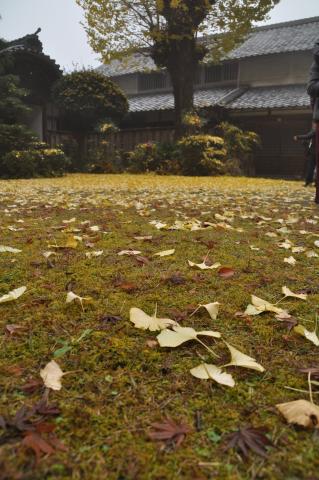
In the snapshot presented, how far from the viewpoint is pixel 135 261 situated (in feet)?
6.64

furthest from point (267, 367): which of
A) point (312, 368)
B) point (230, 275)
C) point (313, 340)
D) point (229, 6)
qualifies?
point (229, 6)

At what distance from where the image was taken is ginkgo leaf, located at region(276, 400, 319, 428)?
80cm

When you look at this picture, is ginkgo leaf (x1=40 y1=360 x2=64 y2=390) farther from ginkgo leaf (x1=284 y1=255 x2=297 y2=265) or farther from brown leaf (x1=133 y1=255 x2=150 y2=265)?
ginkgo leaf (x1=284 y1=255 x2=297 y2=265)

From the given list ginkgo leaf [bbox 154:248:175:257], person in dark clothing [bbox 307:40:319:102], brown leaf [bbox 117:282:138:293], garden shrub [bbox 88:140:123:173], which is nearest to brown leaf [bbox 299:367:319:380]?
brown leaf [bbox 117:282:138:293]

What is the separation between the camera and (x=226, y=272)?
185 centimetres

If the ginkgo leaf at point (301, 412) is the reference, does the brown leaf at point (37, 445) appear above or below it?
above

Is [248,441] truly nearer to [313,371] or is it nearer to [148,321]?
[313,371]

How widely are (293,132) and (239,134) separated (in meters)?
3.41

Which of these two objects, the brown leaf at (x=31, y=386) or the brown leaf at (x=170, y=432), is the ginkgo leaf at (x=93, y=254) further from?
the brown leaf at (x=170, y=432)

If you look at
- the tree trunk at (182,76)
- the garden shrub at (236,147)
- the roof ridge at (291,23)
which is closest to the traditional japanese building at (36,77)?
the tree trunk at (182,76)

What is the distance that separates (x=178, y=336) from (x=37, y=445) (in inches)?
20.4

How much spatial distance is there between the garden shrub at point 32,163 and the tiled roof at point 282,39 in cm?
1061

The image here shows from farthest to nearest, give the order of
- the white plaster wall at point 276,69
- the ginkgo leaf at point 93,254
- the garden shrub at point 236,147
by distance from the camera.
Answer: the white plaster wall at point 276,69
the garden shrub at point 236,147
the ginkgo leaf at point 93,254

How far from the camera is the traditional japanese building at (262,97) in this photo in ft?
49.1
